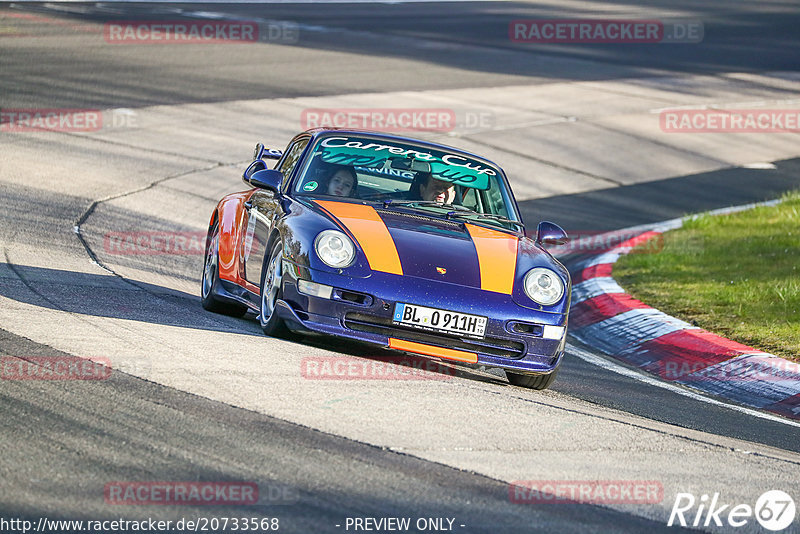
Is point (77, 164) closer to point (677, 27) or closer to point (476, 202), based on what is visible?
point (476, 202)

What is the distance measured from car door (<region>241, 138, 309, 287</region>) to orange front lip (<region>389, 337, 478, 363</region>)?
4.17 feet

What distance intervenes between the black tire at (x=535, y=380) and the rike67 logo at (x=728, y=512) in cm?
219

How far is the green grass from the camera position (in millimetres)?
9273

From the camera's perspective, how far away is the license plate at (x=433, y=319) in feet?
21.6

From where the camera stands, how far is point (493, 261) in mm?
7023

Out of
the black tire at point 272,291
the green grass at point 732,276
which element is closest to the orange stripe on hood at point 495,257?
the black tire at point 272,291

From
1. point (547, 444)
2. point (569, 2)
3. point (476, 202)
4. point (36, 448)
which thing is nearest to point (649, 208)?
point (476, 202)
